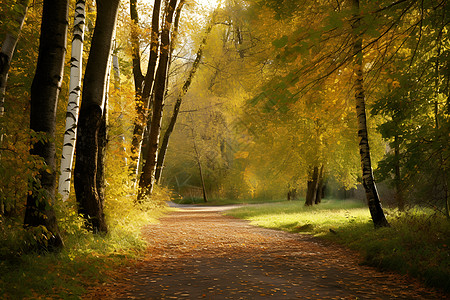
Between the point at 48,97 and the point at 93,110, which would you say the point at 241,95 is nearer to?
the point at 93,110

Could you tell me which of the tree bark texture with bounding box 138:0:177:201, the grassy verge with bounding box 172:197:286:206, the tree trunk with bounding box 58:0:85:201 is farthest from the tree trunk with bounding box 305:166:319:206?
the tree trunk with bounding box 58:0:85:201

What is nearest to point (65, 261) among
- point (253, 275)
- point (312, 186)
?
point (253, 275)

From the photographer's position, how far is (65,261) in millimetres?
5809

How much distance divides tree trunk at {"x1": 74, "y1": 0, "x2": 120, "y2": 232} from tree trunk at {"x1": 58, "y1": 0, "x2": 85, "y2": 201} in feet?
1.05

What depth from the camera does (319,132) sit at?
18.5m

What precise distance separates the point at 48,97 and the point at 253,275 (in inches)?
184

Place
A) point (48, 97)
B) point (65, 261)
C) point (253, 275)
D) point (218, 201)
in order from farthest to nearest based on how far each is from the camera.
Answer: point (218, 201)
point (253, 275)
point (48, 97)
point (65, 261)

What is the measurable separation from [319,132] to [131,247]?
42.0 feet

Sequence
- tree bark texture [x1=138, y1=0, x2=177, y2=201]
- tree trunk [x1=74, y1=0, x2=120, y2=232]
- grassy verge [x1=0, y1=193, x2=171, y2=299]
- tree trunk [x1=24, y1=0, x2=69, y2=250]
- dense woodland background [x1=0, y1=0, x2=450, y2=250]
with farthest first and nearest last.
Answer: tree bark texture [x1=138, y1=0, x2=177, y2=201], tree trunk [x1=74, y1=0, x2=120, y2=232], tree trunk [x1=24, y1=0, x2=69, y2=250], dense woodland background [x1=0, y1=0, x2=450, y2=250], grassy verge [x1=0, y1=193, x2=171, y2=299]

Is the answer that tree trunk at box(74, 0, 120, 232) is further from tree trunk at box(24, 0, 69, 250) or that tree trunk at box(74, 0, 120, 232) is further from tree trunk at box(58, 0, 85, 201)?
tree trunk at box(24, 0, 69, 250)

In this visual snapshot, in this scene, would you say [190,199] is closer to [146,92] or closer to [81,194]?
[146,92]

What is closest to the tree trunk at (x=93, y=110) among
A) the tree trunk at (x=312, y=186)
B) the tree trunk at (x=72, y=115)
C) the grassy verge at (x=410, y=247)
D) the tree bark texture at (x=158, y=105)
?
the tree trunk at (x=72, y=115)

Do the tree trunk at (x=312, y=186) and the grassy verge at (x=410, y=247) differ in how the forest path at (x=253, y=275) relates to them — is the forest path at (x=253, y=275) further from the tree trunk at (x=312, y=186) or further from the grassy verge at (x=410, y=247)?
the tree trunk at (x=312, y=186)

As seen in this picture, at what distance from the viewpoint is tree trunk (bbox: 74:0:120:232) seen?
26.5ft
